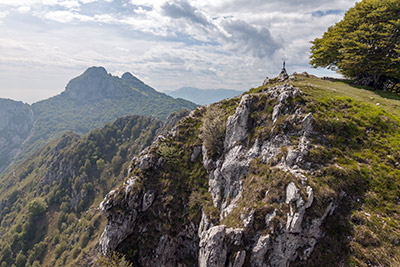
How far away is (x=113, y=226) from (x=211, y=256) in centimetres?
2294

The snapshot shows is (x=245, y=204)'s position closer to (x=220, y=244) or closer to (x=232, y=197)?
(x=232, y=197)

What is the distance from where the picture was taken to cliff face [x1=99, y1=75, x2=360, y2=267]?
2128cm

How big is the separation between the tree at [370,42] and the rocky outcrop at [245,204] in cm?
2243

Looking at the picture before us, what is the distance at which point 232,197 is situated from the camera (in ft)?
103

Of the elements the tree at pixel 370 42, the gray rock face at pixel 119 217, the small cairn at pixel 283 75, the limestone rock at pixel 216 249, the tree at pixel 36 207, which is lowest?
the tree at pixel 36 207

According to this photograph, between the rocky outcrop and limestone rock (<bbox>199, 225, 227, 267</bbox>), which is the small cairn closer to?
the rocky outcrop

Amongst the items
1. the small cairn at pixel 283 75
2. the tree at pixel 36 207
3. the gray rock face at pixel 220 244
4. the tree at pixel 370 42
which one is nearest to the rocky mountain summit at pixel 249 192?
the gray rock face at pixel 220 244

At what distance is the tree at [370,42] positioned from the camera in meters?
38.0

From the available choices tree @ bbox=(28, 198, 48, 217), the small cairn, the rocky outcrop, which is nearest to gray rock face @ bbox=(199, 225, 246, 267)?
the rocky outcrop

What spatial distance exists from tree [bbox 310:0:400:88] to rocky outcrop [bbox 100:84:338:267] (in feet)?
73.6

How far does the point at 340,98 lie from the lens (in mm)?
32000

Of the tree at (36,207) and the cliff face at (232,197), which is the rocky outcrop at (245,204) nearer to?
the cliff face at (232,197)

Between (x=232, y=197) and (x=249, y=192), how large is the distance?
489cm

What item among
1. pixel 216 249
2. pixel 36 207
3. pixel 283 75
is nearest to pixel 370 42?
pixel 283 75
